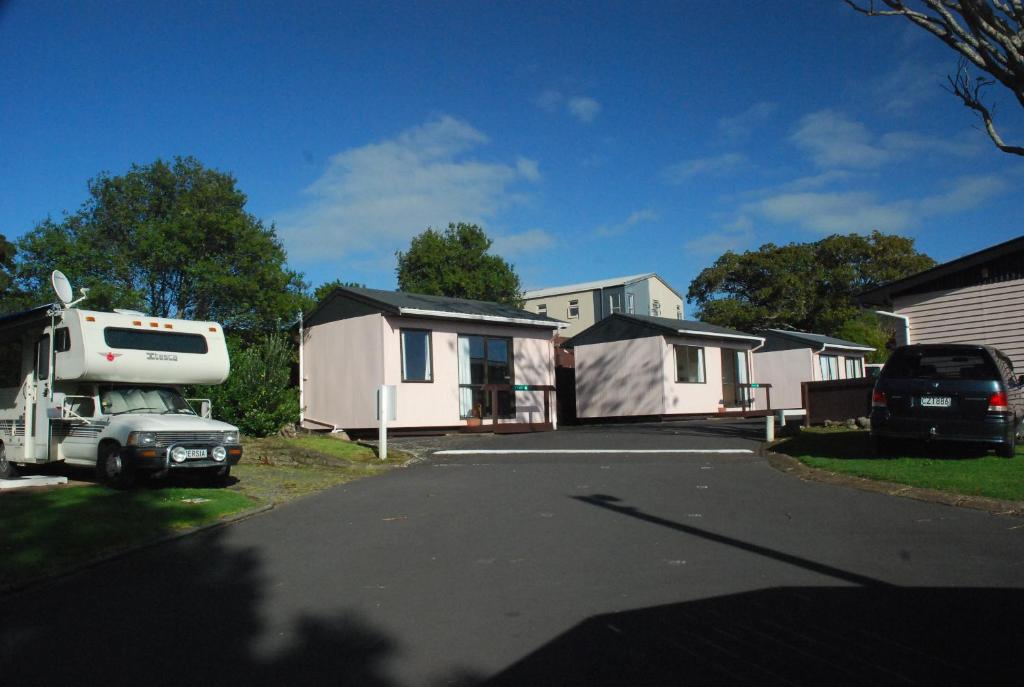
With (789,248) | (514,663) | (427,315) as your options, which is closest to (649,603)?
(514,663)

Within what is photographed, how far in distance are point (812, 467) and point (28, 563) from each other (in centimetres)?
978

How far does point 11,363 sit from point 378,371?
877 cm

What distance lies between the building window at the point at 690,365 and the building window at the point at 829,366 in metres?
8.90

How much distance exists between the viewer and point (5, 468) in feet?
43.8

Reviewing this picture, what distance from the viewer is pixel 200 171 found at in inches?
1401

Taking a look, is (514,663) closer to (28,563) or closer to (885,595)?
(885,595)

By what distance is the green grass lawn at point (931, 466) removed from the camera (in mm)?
9359

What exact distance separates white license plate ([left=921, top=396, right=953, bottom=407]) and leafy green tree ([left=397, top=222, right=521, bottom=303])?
110ft

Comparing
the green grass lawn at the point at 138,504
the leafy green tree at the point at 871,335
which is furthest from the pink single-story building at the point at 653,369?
the leafy green tree at the point at 871,335

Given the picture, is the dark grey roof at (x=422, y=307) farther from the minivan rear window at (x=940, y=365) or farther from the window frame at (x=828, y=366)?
the window frame at (x=828, y=366)

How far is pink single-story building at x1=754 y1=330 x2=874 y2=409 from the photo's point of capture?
3547 cm

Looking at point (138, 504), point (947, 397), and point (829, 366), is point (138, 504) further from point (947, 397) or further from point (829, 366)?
point (829, 366)

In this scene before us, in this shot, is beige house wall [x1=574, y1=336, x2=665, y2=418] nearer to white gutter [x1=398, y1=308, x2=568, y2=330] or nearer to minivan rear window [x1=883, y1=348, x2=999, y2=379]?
white gutter [x1=398, y1=308, x2=568, y2=330]

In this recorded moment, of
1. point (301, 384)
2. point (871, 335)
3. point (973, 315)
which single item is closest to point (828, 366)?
point (871, 335)
